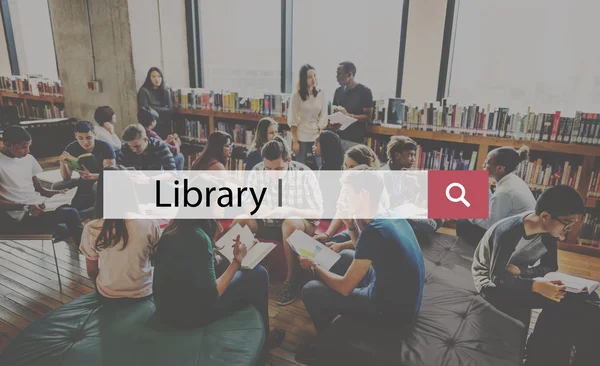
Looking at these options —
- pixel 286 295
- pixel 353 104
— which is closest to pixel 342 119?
pixel 353 104

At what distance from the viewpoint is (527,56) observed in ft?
13.6

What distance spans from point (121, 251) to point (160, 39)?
4810 mm

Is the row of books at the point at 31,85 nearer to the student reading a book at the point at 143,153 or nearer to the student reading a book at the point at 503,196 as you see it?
the student reading a book at the point at 143,153

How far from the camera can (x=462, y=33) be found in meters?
4.28

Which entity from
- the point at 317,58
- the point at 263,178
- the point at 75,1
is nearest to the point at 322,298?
the point at 263,178

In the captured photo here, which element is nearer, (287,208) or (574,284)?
(574,284)

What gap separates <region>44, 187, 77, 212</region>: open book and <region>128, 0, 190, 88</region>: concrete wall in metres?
2.93

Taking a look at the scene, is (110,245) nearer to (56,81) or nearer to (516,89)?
(516,89)

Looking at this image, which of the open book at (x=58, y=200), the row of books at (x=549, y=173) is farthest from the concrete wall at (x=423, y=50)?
the open book at (x=58, y=200)

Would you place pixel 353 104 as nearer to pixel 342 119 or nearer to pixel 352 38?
pixel 342 119

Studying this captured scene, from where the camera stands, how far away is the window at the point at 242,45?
5523 mm

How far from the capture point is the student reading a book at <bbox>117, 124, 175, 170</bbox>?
3.67 m

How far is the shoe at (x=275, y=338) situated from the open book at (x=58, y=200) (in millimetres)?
1972
